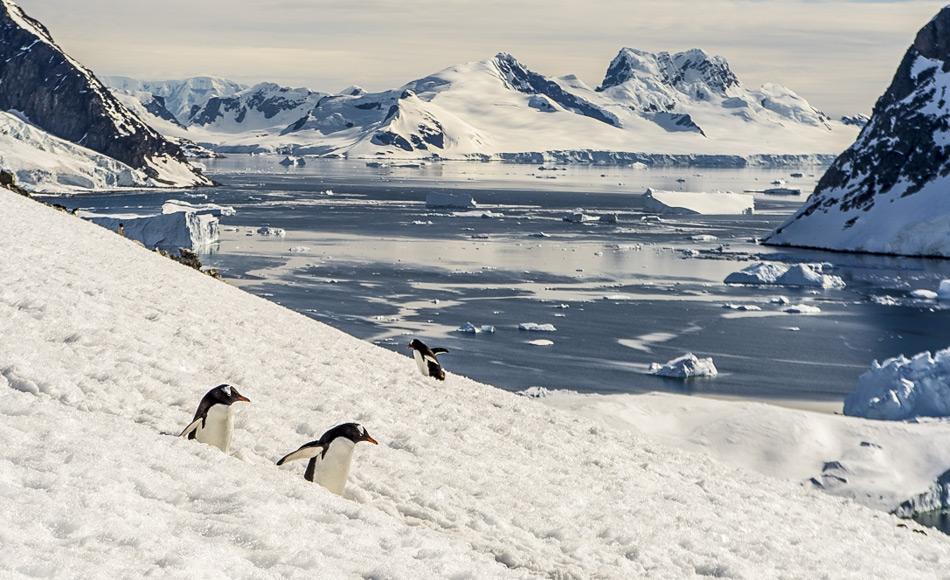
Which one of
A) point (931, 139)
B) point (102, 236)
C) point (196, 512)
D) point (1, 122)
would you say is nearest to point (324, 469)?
point (196, 512)

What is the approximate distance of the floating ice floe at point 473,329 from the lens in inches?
1893

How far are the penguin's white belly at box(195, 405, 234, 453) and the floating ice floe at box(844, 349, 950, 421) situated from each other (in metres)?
26.3

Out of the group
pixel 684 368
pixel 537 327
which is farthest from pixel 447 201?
pixel 684 368

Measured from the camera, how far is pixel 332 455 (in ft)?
36.3

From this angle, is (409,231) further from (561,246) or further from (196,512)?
(196,512)

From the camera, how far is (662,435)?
2728cm

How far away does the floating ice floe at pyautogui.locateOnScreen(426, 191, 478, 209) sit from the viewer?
136 metres

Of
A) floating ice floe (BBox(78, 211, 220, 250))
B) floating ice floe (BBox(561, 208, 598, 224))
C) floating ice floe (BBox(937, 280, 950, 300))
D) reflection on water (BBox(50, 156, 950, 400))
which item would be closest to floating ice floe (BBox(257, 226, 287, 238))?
reflection on water (BBox(50, 156, 950, 400))

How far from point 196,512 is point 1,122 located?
539 ft

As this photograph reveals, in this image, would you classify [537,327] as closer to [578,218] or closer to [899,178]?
[578,218]

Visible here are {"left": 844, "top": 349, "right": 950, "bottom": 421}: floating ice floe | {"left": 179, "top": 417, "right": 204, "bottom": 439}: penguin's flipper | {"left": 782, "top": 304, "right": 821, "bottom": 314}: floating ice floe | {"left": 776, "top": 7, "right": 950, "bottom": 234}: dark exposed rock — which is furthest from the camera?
{"left": 776, "top": 7, "right": 950, "bottom": 234}: dark exposed rock

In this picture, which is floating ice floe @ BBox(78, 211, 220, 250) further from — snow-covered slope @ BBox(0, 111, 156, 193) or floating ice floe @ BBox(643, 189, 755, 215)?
floating ice floe @ BBox(643, 189, 755, 215)

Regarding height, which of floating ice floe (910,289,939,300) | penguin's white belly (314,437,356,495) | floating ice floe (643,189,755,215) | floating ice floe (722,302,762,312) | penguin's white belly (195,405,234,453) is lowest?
floating ice floe (722,302,762,312)

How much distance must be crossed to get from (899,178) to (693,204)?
32.9 meters
